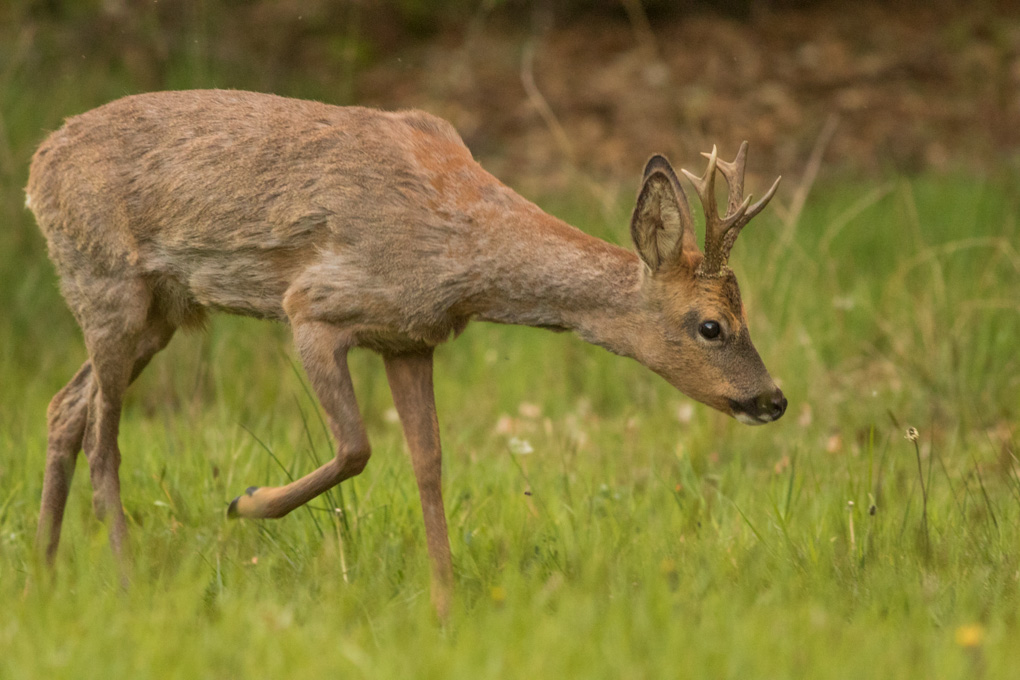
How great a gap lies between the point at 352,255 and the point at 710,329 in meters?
1.23

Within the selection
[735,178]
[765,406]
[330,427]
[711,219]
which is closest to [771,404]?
[765,406]

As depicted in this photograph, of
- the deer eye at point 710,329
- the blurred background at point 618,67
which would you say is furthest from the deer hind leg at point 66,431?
the blurred background at point 618,67

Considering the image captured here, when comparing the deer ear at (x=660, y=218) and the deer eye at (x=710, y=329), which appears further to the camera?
the deer eye at (x=710, y=329)

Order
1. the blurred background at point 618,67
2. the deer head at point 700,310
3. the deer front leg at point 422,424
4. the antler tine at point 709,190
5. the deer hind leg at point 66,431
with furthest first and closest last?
1. the blurred background at point 618,67
2. the deer hind leg at point 66,431
3. the deer front leg at point 422,424
4. the deer head at point 700,310
5. the antler tine at point 709,190

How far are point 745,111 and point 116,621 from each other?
34.4 feet

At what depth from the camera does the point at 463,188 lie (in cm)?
451

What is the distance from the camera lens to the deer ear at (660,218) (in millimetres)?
4188

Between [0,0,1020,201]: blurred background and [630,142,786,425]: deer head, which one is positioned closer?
[630,142,786,425]: deer head

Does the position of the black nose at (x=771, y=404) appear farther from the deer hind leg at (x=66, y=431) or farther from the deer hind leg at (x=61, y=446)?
the deer hind leg at (x=61, y=446)

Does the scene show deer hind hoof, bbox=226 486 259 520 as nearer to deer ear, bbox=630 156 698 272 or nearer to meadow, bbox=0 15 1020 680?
meadow, bbox=0 15 1020 680

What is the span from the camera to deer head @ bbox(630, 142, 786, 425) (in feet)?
14.0

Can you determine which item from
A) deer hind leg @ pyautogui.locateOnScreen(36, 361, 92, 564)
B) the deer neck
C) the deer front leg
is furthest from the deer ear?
deer hind leg @ pyautogui.locateOnScreen(36, 361, 92, 564)

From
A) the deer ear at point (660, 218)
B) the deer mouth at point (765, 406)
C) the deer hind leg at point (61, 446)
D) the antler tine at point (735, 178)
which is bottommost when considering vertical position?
the deer hind leg at point (61, 446)

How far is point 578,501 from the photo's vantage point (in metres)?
5.22
